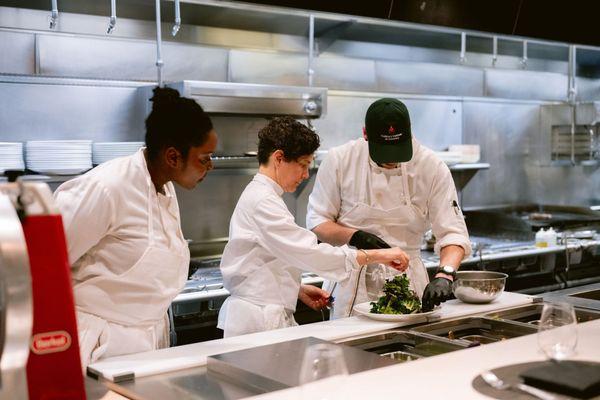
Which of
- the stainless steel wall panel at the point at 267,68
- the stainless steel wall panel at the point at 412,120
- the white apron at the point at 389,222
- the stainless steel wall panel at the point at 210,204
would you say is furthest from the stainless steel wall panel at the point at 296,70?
→ the white apron at the point at 389,222

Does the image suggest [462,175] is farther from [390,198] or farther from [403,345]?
[403,345]

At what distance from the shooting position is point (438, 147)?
22.6ft

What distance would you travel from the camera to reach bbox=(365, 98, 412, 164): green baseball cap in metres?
3.32

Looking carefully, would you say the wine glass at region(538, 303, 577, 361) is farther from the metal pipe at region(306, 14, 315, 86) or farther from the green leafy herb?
the metal pipe at region(306, 14, 315, 86)

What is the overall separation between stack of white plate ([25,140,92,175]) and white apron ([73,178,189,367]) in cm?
215

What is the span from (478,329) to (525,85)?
215 inches

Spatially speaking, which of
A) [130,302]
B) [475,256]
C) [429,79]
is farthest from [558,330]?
[429,79]

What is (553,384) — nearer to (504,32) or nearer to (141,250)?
(141,250)

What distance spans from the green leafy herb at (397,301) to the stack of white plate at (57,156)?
93.3 inches

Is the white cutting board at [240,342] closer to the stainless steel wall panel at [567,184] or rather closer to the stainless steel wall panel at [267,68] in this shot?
the stainless steel wall panel at [267,68]

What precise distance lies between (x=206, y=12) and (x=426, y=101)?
233cm

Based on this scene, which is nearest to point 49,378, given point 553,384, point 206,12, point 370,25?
point 553,384

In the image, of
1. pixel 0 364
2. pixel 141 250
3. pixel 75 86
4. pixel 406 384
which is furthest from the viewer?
pixel 75 86

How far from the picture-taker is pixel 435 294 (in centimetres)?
282
